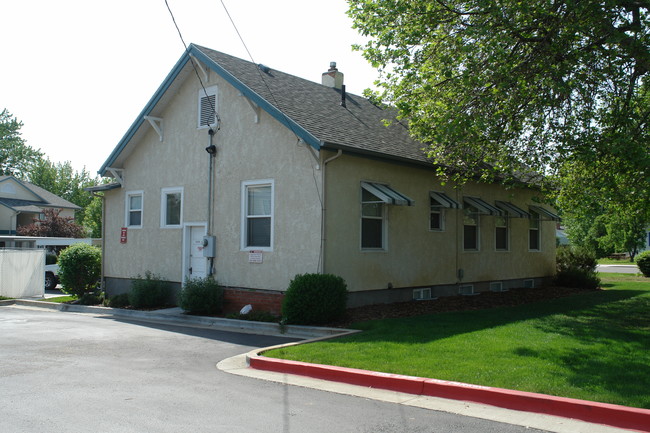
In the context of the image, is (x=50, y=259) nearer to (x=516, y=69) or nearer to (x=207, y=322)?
(x=207, y=322)

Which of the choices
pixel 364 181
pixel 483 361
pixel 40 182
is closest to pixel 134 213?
pixel 364 181

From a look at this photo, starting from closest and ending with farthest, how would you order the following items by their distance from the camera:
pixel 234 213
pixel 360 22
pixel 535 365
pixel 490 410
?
pixel 490 410, pixel 535 365, pixel 360 22, pixel 234 213

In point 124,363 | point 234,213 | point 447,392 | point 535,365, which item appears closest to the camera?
point 447,392

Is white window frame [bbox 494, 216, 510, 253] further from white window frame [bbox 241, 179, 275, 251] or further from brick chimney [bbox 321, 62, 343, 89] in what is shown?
white window frame [bbox 241, 179, 275, 251]

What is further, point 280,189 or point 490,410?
point 280,189

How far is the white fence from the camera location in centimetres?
2112

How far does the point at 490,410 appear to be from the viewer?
6.56m

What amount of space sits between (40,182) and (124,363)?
238ft

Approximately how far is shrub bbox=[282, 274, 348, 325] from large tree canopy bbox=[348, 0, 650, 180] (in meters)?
3.71

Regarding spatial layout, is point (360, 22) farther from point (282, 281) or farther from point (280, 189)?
point (282, 281)

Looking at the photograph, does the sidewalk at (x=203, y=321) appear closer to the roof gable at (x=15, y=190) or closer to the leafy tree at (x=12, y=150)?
the roof gable at (x=15, y=190)

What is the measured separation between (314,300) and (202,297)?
12.2 ft

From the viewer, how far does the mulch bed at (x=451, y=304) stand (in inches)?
520

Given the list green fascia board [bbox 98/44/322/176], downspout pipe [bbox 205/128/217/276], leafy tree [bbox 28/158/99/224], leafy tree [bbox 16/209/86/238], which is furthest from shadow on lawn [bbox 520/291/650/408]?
leafy tree [bbox 28/158/99/224]
